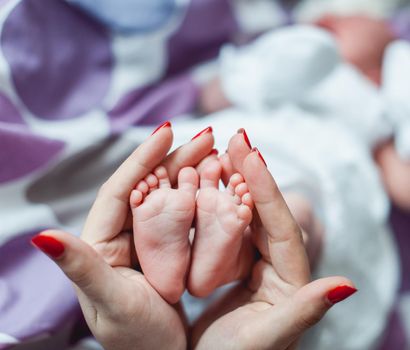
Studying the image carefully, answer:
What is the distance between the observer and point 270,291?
41cm

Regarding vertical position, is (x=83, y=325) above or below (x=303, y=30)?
below

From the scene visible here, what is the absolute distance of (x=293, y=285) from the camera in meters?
0.39

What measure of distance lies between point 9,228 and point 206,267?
176 millimetres

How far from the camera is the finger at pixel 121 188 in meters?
0.37

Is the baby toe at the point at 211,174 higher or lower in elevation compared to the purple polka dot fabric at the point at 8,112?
lower

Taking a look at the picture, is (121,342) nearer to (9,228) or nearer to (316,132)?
(9,228)

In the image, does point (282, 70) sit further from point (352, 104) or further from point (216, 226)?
point (216, 226)

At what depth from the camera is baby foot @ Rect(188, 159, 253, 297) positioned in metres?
0.37

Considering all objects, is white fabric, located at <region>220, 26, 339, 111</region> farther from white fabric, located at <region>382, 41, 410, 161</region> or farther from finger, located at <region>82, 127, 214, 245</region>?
finger, located at <region>82, 127, 214, 245</region>

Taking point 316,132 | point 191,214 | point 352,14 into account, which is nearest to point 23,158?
point 191,214

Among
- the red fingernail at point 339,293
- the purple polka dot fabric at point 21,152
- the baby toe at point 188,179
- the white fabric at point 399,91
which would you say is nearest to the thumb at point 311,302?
the red fingernail at point 339,293

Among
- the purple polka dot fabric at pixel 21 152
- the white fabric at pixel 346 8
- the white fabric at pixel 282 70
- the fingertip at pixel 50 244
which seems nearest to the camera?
the fingertip at pixel 50 244

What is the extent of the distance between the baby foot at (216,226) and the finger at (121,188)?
0.04 meters

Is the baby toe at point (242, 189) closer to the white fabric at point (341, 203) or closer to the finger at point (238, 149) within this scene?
the finger at point (238, 149)
